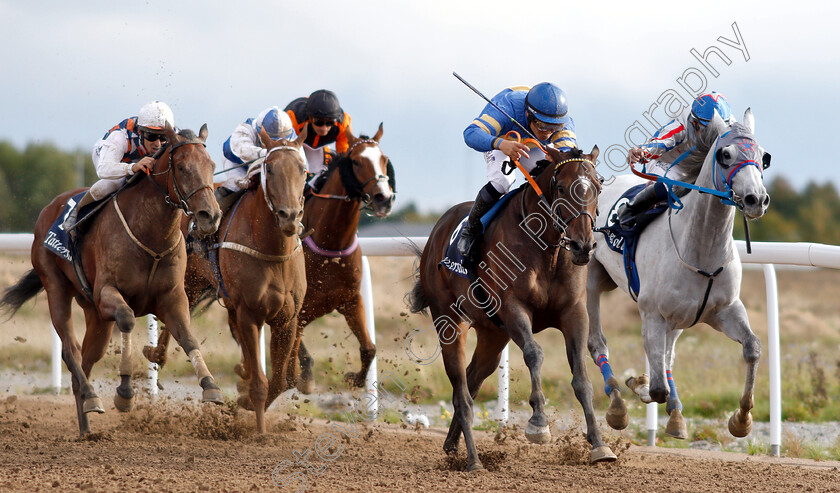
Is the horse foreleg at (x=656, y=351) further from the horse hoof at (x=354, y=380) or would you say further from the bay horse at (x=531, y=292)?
the horse hoof at (x=354, y=380)

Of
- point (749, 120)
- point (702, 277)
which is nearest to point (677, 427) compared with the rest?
point (702, 277)

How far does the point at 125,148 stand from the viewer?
20.2ft

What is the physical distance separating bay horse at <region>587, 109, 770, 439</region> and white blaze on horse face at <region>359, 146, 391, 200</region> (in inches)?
67.2

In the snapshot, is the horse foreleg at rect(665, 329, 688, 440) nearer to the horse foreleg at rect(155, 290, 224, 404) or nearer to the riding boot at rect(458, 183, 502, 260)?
the riding boot at rect(458, 183, 502, 260)

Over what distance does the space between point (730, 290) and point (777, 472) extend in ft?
3.36

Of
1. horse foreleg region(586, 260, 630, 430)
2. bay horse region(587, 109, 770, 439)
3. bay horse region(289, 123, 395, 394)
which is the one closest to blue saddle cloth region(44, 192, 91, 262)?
bay horse region(289, 123, 395, 394)

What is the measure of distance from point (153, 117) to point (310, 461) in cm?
244

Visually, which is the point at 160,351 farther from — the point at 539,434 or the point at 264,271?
the point at 539,434

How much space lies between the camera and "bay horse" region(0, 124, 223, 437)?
536 cm

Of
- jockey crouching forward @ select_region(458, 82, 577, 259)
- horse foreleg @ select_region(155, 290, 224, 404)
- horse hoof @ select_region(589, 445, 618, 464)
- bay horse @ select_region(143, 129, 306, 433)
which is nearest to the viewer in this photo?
horse hoof @ select_region(589, 445, 618, 464)

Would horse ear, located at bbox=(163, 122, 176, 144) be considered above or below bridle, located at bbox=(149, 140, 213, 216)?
above

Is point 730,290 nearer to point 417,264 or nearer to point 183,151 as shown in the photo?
point 417,264

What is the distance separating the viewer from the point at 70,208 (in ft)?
21.1

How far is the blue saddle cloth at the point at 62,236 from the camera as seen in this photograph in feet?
20.4
